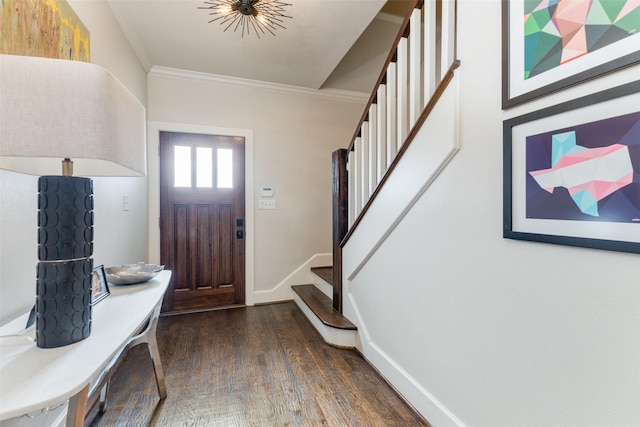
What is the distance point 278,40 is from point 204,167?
1.51m

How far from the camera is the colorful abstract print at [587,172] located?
754mm

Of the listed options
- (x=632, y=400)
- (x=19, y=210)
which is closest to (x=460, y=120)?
(x=632, y=400)

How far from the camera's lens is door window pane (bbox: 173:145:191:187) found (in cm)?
304

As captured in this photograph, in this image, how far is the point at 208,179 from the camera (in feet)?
10.3

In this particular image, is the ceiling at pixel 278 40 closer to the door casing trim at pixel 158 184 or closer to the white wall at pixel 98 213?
the white wall at pixel 98 213

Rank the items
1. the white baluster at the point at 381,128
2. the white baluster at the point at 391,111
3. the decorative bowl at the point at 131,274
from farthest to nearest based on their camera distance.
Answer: the white baluster at the point at 381,128
the white baluster at the point at 391,111
the decorative bowl at the point at 131,274

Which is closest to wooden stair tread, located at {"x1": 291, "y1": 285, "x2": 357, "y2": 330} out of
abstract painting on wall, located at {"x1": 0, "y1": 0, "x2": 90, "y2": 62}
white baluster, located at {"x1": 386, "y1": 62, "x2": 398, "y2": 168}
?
white baluster, located at {"x1": 386, "y1": 62, "x2": 398, "y2": 168}

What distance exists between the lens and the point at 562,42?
89cm

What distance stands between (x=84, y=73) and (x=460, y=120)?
4.48 ft

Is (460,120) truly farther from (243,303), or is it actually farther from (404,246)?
(243,303)

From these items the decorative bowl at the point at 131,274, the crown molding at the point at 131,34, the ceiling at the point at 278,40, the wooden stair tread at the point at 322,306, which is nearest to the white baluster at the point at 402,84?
the ceiling at the point at 278,40

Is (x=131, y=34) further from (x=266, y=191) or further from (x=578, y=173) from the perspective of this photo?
(x=578, y=173)

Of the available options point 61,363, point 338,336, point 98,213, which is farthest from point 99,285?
point 338,336

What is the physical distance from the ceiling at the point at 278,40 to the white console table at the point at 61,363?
7.05ft
